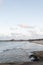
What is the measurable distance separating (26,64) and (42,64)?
2.17m

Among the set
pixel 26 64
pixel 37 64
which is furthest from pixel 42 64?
pixel 26 64

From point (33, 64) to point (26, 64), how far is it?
3.11 ft

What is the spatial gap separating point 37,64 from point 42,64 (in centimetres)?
66

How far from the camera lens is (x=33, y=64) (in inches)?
829

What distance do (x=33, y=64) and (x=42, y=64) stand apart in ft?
4.02

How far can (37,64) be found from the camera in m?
20.8

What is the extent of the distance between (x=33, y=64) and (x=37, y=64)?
0.57 meters

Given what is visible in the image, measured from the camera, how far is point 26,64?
69.6 ft

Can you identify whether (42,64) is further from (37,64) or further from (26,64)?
(26,64)

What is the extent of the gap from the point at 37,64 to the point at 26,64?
150 cm
